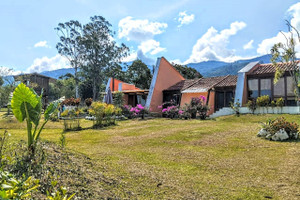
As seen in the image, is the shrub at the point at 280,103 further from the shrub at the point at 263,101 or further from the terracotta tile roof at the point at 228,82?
the terracotta tile roof at the point at 228,82

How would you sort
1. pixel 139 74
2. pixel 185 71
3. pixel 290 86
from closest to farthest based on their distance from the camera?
pixel 290 86
pixel 185 71
pixel 139 74

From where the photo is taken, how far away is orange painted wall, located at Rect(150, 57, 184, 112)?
23.2 m

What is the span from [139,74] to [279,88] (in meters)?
30.0

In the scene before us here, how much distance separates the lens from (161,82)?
23891 millimetres

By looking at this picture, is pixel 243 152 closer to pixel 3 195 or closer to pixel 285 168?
pixel 285 168

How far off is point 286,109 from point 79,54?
130 feet

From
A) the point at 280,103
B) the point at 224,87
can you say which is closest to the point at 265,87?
the point at 280,103

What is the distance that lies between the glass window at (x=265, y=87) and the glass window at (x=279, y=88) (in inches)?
18.0

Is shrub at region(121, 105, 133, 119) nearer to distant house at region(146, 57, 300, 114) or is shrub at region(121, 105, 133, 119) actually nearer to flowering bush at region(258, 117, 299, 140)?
distant house at region(146, 57, 300, 114)

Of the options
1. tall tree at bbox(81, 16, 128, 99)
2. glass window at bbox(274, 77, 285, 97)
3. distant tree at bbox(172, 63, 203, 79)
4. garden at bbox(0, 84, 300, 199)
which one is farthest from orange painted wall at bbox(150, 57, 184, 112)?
tall tree at bbox(81, 16, 128, 99)

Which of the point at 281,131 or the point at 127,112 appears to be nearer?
the point at 281,131

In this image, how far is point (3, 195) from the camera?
1604 mm

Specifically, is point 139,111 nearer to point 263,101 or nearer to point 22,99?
point 263,101

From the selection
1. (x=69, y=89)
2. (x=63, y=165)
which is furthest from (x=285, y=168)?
(x=69, y=89)
